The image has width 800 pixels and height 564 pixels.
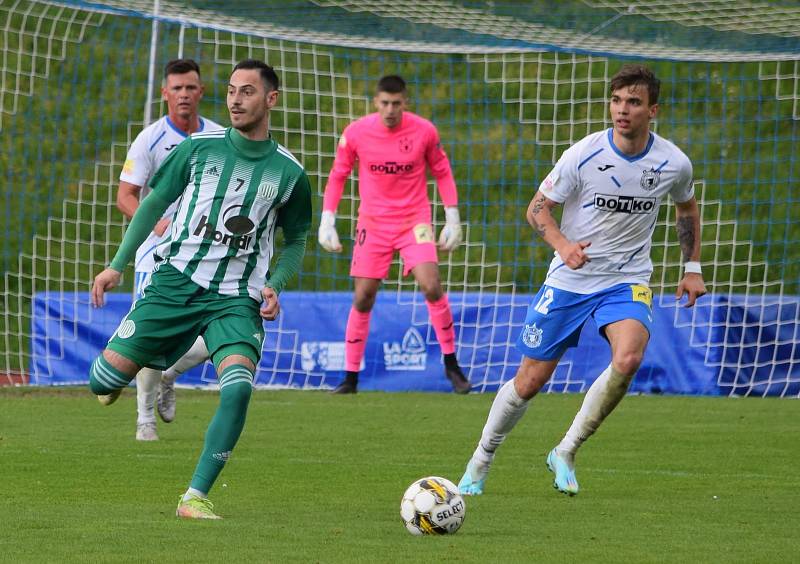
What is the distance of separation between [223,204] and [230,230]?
117 millimetres

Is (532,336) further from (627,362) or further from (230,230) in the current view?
(230,230)

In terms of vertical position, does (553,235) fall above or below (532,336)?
above

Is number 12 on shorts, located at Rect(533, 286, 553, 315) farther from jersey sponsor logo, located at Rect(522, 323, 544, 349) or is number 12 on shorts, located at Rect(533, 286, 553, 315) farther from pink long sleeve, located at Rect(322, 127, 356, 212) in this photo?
pink long sleeve, located at Rect(322, 127, 356, 212)

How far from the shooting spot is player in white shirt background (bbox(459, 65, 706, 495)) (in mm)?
7016

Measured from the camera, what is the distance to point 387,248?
1251 centimetres

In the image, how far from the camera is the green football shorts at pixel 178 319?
625 cm

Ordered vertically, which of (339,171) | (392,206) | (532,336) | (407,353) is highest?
(339,171)

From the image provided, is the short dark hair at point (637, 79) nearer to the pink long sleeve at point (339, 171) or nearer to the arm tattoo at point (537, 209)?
the arm tattoo at point (537, 209)

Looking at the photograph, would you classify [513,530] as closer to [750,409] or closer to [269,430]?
[269,430]

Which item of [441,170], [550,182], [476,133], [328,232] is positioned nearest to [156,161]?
[550,182]

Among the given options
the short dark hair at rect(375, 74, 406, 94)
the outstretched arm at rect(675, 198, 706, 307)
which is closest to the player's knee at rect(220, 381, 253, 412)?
the outstretched arm at rect(675, 198, 706, 307)

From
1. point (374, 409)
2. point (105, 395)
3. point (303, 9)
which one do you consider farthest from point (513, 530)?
point (303, 9)

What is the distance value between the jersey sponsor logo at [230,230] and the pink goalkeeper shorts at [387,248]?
601 cm

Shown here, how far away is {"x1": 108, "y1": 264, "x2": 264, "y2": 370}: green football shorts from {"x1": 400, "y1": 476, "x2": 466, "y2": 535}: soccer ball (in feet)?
3.20
